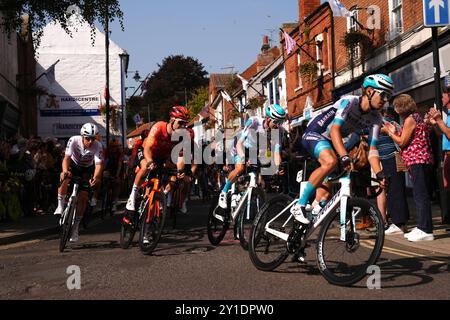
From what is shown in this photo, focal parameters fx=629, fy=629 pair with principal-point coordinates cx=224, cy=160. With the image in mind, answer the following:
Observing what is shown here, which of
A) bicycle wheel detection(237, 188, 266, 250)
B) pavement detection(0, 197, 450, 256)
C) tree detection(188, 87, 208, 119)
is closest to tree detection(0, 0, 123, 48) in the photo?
pavement detection(0, 197, 450, 256)

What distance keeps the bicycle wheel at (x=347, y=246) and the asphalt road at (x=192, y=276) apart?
146 millimetres

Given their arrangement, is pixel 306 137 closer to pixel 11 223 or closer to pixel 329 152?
pixel 329 152

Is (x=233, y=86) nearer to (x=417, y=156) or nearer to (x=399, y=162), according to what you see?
(x=399, y=162)

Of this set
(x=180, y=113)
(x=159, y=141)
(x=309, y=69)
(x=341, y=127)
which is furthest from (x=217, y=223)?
(x=309, y=69)

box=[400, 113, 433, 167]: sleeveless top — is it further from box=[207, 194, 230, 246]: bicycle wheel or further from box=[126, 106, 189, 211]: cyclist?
box=[126, 106, 189, 211]: cyclist

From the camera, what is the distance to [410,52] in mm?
19500

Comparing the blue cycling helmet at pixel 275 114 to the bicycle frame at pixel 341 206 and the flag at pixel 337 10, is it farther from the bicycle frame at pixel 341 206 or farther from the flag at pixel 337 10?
the flag at pixel 337 10

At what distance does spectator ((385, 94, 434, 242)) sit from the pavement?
0.25m

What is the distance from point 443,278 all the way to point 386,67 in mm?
16751

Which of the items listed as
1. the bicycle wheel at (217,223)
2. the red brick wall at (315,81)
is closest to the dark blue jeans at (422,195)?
the bicycle wheel at (217,223)

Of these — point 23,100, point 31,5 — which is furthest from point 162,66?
point 31,5

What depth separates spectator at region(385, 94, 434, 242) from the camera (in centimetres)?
887

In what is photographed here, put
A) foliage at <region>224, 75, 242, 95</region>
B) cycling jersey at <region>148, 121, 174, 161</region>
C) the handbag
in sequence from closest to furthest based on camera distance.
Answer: cycling jersey at <region>148, 121, 174, 161</region>, the handbag, foliage at <region>224, 75, 242, 95</region>

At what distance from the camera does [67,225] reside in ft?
29.5
